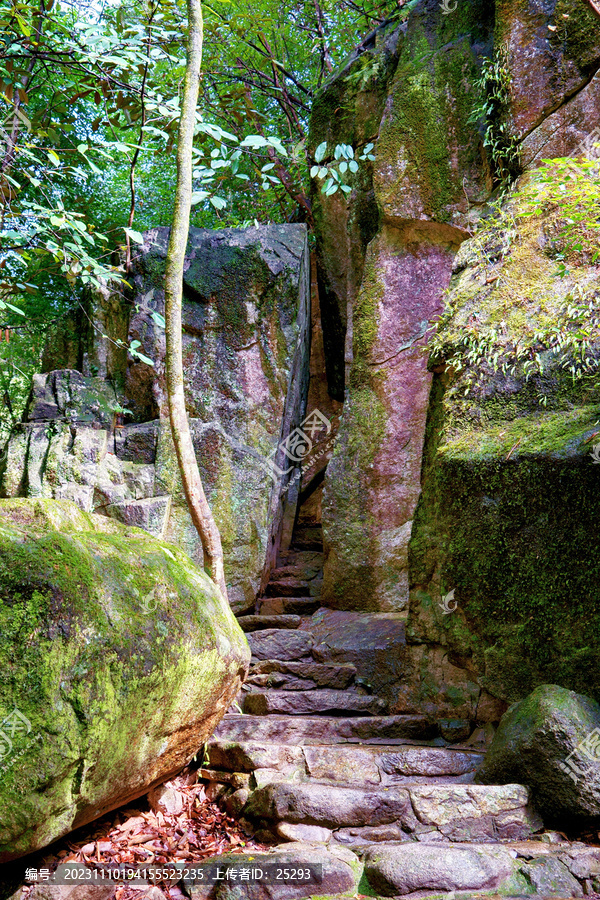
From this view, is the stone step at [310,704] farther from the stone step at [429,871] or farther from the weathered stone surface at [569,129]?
the weathered stone surface at [569,129]

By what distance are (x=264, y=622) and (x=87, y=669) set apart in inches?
171

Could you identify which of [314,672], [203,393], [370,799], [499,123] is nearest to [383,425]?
[203,393]

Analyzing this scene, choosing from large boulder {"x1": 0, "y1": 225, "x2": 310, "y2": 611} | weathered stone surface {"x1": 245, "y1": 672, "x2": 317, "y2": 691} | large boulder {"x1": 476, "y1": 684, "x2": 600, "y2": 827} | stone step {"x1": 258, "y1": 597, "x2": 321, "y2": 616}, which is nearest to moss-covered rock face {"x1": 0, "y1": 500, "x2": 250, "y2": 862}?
large boulder {"x1": 476, "y1": 684, "x2": 600, "y2": 827}

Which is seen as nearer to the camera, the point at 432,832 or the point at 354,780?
the point at 432,832

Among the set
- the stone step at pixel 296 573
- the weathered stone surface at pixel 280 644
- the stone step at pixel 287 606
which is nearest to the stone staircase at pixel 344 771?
the weathered stone surface at pixel 280 644

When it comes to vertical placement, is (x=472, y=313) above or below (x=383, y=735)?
above

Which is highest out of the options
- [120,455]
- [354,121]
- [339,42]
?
[339,42]

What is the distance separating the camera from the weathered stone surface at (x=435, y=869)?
2639 millimetres

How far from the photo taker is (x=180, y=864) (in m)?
2.97

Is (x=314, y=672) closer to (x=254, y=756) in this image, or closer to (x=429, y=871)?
(x=254, y=756)

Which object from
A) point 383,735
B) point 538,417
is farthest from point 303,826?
point 538,417

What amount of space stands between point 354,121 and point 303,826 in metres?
7.66

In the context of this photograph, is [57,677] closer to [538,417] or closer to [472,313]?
[538,417]

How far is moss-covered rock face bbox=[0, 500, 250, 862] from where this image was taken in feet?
6.89
